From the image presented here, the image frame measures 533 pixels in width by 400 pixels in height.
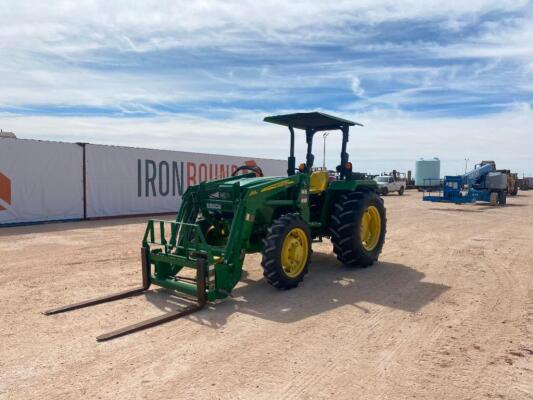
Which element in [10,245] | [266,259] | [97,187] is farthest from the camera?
[97,187]

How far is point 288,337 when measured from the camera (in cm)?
446

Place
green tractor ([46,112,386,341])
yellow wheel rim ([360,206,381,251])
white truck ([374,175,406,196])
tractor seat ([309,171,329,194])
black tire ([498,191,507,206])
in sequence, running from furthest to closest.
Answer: white truck ([374,175,406,196]) → black tire ([498,191,507,206]) → yellow wheel rim ([360,206,381,251]) → tractor seat ([309,171,329,194]) → green tractor ([46,112,386,341])

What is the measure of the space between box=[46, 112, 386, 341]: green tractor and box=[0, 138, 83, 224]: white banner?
827 cm

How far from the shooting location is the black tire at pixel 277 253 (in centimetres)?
566

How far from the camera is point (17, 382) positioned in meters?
3.48

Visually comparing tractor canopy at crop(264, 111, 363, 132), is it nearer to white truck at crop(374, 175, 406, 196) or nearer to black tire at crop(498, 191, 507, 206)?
black tire at crop(498, 191, 507, 206)

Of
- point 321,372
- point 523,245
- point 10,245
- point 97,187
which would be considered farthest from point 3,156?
point 523,245

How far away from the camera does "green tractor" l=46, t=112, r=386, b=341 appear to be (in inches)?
218

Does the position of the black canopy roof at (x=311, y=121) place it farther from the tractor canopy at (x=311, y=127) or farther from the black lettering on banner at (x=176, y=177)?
the black lettering on banner at (x=176, y=177)

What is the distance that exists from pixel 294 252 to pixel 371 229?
8.30ft

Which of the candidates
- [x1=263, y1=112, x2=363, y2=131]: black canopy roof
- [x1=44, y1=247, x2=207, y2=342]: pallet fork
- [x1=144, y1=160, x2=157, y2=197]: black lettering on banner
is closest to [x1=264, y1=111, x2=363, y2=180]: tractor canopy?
[x1=263, y1=112, x2=363, y2=131]: black canopy roof

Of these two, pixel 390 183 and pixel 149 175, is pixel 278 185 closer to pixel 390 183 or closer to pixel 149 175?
pixel 149 175

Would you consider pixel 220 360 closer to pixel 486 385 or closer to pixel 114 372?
pixel 114 372

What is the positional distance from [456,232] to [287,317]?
8916mm
